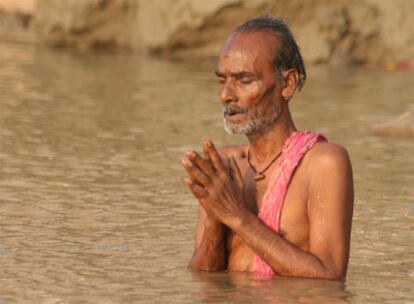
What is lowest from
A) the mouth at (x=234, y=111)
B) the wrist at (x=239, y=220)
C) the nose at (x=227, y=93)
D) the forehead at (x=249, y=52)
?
the wrist at (x=239, y=220)

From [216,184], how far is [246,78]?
0.56 m

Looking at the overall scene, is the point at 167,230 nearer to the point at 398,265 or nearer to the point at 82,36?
the point at 398,265

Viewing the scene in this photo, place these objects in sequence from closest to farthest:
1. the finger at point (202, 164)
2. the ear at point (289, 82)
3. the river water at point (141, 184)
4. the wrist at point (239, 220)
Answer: the finger at point (202, 164) → the wrist at point (239, 220) → the ear at point (289, 82) → the river water at point (141, 184)

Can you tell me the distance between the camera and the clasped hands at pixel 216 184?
4867mm

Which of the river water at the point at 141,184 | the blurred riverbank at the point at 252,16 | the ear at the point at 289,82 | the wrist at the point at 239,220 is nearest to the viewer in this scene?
the wrist at the point at 239,220

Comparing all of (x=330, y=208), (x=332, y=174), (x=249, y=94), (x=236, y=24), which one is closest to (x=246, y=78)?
(x=249, y=94)

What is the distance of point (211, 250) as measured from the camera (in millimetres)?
5367

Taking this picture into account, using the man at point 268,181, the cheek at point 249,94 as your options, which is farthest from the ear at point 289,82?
the cheek at point 249,94

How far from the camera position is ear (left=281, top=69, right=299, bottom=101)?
531 cm

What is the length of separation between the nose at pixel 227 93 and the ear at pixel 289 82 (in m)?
0.22

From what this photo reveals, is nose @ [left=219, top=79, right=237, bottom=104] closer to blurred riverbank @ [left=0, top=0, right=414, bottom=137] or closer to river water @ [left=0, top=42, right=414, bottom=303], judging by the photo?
river water @ [left=0, top=42, right=414, bottom=303]

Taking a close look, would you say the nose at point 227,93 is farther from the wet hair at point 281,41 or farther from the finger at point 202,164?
the finger at point 202,164

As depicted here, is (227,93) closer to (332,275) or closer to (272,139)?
(272,139)

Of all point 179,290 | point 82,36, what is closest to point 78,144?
point 179,290
